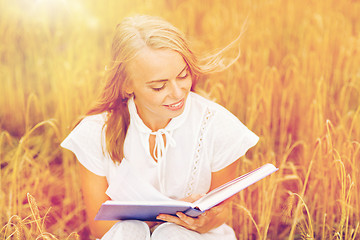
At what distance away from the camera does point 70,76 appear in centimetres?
251

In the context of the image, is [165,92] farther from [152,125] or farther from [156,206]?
[156,206]

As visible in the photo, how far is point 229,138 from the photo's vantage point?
61.1 inches

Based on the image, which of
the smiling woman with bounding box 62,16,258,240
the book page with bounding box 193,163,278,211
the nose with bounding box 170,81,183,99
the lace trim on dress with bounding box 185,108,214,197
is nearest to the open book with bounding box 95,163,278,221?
the book page with bounding box 193,163,278,211

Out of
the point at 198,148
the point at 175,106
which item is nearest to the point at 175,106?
the point at 175,106

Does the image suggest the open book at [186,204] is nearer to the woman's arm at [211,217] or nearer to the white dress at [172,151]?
the woman's arm at [211,217]

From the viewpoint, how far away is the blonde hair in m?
1.40

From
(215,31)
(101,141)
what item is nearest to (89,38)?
(215,31)

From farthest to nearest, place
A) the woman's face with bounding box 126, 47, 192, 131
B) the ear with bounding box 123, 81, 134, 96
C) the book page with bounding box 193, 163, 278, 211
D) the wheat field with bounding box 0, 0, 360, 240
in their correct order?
the wheat field with bounding box 0, 0, 360, 240, the ear with bounding box 123, 81, 134, 96, the woman's face with bounding box 126, 47, 192, 131, the book page with bounding box 193, 163, 278, 211

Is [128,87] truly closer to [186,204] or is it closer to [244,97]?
[186,204]

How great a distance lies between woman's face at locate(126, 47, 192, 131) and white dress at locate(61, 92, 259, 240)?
0.40ft

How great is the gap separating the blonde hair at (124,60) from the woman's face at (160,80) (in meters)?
0.02

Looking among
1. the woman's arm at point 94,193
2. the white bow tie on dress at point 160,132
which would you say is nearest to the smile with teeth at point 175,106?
the white bow tie on dress at point 160,132

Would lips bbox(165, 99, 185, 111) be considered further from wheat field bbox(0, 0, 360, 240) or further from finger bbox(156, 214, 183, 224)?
wheat field bbox(0, 0, 360, 240)

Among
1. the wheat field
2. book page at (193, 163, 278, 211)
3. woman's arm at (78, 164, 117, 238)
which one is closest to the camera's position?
book page at (193, 163, 278, 211)
